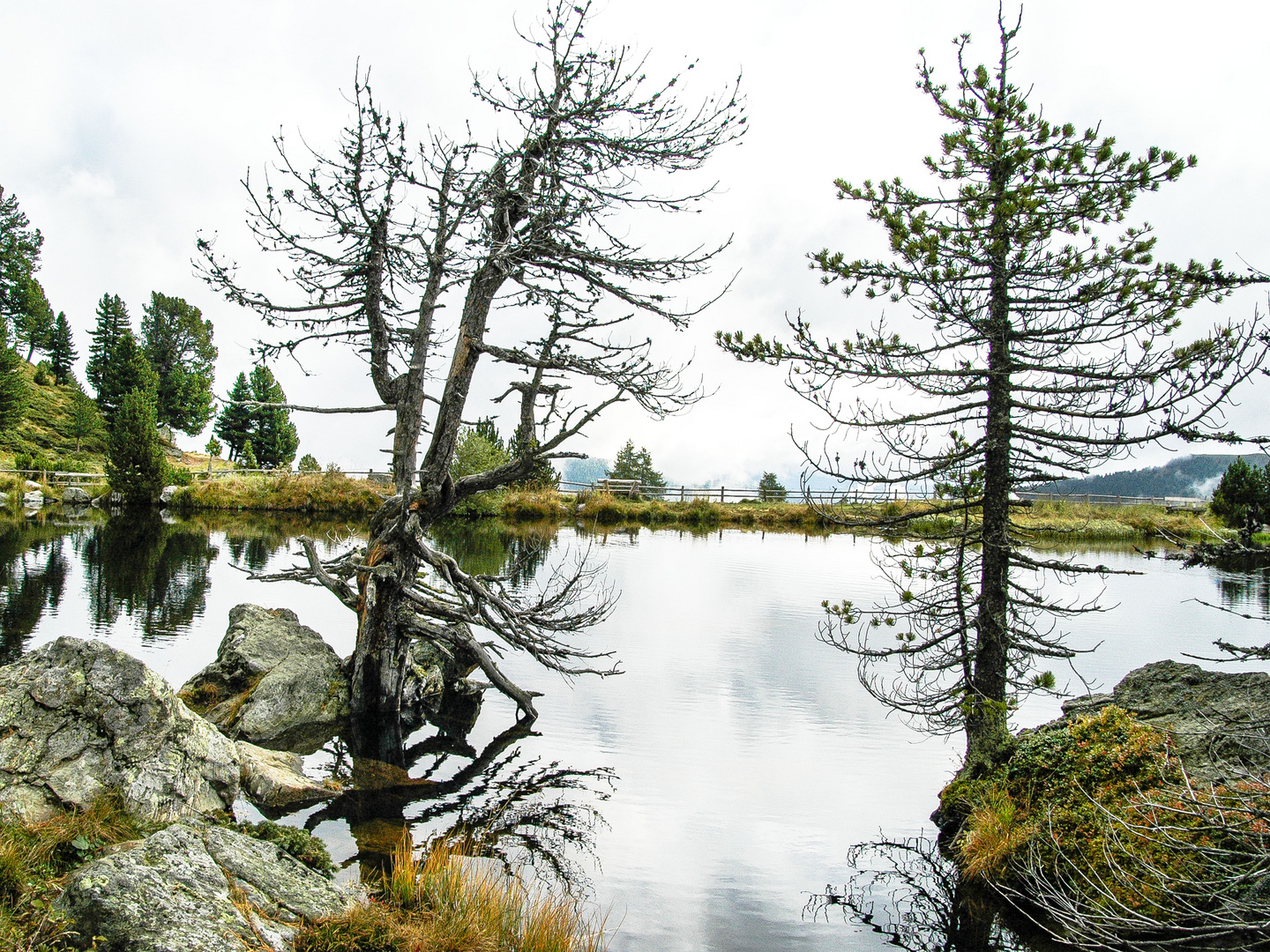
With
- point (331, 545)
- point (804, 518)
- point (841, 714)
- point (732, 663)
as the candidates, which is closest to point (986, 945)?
point (841, 714)

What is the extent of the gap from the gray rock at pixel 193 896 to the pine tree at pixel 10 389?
64.2 metres

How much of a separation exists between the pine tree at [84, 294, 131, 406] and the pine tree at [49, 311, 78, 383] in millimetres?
5166

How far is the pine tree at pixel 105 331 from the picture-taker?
73.7 metres

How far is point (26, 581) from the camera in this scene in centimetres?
2006

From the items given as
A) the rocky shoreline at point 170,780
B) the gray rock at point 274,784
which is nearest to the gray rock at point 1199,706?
the rocky shoreline at point 170,780

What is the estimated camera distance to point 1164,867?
6.51m

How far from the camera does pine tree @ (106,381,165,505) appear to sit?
135 feet

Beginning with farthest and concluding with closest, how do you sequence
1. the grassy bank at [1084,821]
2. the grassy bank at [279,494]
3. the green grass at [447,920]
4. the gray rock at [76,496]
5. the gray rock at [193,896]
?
the gray rock at [76,496]
the grassy bank at [279,494]
the grassy bank at [1084,821]
the green grass at [447,920]
the gray rock at [193,896]

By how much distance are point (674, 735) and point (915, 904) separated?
16.1ft

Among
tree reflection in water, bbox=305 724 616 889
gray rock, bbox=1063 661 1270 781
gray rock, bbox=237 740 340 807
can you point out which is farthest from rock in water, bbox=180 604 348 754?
gray rock, bbox=1063 661 1270 781

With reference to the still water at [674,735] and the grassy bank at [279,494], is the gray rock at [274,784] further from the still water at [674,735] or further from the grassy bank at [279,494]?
Answer: the grassy bank at [279,494]

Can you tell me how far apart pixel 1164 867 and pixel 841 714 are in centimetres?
711

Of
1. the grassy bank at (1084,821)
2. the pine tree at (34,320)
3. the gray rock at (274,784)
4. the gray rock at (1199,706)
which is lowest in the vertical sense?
the gray rock at (274,784)

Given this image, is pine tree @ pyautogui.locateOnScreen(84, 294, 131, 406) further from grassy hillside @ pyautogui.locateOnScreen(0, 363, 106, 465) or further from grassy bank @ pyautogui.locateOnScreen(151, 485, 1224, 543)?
grassy bank @ pyautogui.locateOnScreen(151, 485, 1224, 543)
